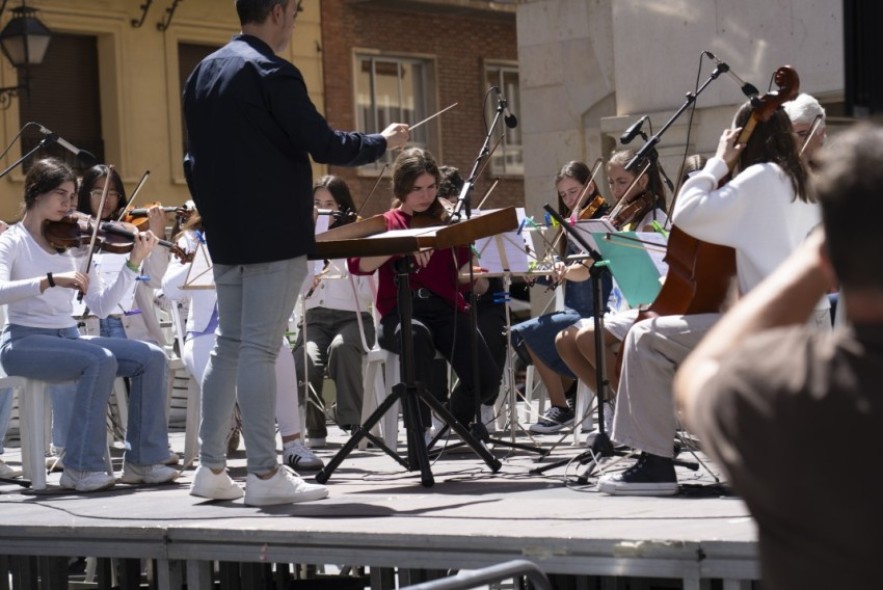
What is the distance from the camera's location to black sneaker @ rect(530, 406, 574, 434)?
344 inches

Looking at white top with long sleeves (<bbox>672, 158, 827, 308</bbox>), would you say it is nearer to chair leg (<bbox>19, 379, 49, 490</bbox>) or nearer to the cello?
the cello

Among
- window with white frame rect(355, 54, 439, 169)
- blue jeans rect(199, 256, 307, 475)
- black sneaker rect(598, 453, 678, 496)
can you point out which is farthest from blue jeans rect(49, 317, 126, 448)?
window with white frame rect(355, 54, 439, 169)

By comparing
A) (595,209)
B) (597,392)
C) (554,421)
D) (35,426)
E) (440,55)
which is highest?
(440,55)

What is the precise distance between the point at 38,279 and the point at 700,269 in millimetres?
2994

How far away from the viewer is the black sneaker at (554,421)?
8734 mm

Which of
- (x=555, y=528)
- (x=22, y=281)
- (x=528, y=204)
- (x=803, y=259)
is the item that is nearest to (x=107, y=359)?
(x=22, y=281)

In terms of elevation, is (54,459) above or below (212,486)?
below

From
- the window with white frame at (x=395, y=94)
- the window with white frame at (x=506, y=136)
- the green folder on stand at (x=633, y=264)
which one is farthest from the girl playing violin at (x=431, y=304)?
the window with white frame at (x=506, y=136)

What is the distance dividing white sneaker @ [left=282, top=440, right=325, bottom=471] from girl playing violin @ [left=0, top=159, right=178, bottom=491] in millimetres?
560

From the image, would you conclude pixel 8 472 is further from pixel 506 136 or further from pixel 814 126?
pixel 506 136

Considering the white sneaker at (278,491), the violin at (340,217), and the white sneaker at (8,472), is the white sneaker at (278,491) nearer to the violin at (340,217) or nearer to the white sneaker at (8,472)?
the white sneaker at (8,472)

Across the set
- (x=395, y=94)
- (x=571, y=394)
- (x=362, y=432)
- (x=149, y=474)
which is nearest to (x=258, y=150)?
(x=362, y=432)

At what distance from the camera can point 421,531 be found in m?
4.58

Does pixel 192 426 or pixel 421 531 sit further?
pixel 192 426
